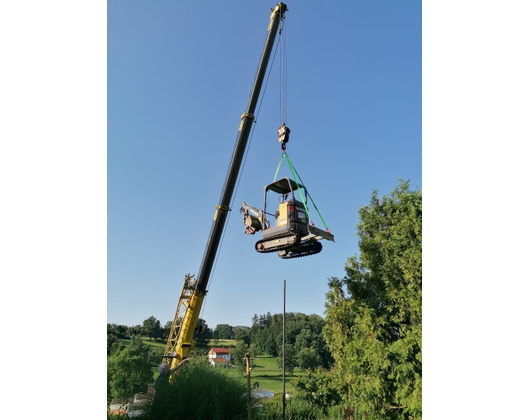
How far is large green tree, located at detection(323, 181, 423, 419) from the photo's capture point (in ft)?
37.2

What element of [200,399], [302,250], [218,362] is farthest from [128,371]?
[302,250]

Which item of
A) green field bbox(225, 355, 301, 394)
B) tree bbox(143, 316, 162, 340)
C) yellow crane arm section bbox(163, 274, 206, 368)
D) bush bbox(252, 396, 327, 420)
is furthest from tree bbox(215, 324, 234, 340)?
yellow crane arm section bbox(163, 274, 206, 368)

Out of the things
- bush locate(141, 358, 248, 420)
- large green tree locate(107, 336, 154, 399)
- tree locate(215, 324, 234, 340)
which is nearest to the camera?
bush locate(141, 358, 248, 420)

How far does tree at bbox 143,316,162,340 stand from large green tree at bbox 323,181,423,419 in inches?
903

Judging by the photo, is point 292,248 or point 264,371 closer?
point 292,248

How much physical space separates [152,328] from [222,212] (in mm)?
27641

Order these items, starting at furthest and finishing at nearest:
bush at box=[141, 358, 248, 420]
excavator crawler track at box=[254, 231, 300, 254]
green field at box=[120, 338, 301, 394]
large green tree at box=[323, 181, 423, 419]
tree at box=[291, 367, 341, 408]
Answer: green field at box=[120, 338, 301, 394] → tree at box=[291, 367, 341, 408] → large green tree at box=[323, 181, 423, 419] → excavator crawler track at box=[254, 231, 300, 254] → bush at box=[141, 358, 248, 420]

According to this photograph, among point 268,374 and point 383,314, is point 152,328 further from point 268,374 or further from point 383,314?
point 383,314

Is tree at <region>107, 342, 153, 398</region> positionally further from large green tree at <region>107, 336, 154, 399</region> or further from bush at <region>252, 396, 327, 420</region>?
bush at <region>252, 396, 327, 420</region>

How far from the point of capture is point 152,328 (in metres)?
33.3

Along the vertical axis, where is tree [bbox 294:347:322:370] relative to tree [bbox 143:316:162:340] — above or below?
below
